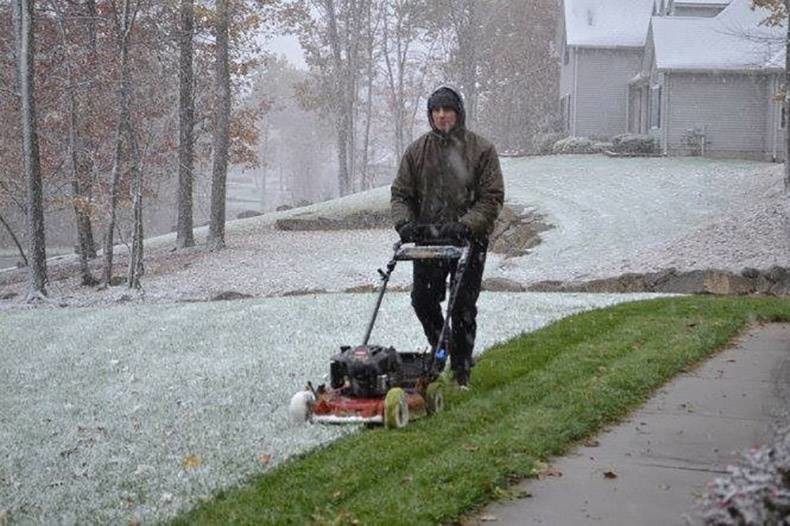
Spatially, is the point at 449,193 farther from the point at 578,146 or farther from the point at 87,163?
the point at 578,146

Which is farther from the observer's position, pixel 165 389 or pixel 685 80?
pixel 685 80

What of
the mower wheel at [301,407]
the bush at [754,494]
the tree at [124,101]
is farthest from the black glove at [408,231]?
the tree at [124,101]

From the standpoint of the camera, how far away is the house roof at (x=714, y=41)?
1389 inches

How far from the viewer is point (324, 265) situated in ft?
82.3

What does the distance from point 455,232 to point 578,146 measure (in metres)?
32.5

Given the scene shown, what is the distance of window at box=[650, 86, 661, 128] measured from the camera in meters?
36.8

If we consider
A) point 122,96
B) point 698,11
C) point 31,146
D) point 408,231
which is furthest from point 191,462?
point 698,11

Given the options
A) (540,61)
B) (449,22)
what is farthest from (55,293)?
(540,61)

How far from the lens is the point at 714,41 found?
36.6 metres

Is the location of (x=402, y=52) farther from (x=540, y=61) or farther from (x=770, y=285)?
(x=770, y=285)

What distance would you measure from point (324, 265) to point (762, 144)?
1846 cm

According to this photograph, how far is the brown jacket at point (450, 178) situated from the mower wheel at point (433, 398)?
3.76 ft

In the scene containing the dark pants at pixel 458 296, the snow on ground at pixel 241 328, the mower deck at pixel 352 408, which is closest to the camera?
the snow on ground at pixel 241 328

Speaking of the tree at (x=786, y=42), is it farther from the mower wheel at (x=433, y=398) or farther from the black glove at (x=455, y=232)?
the mower wheel at (x=433, y=398)
